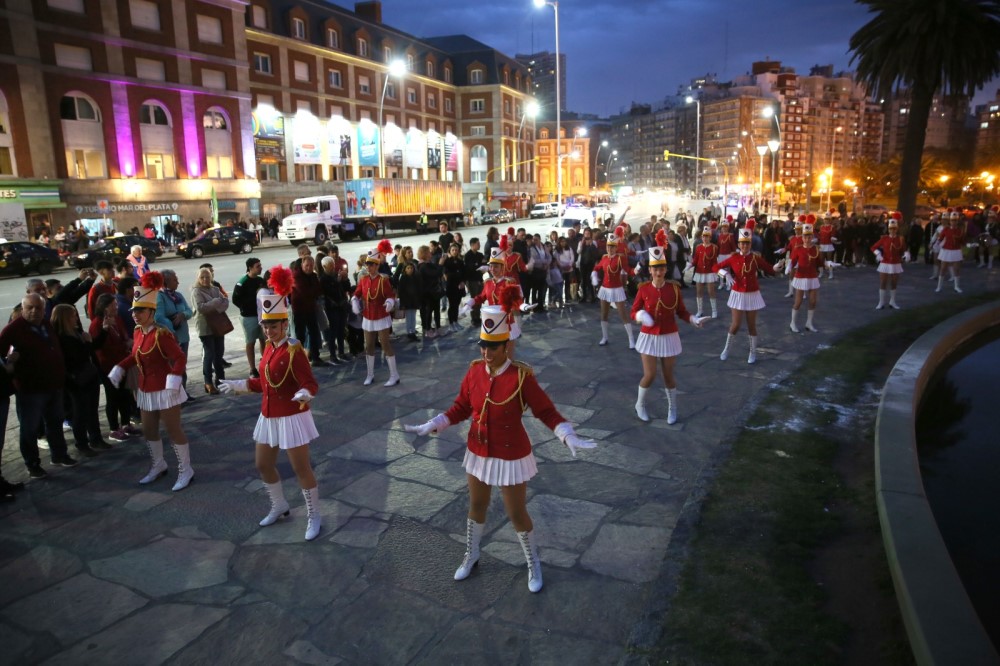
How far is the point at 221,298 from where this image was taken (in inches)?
378

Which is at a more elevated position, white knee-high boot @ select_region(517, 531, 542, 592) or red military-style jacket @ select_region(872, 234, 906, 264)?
→ red military-style jacket @ select_region(872, 234, 906, 264)

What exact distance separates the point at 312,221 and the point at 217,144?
37.0ft

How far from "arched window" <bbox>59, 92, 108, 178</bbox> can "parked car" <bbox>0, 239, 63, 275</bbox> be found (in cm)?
1300

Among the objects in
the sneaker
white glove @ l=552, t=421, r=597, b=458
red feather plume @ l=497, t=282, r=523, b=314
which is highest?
red feather plume @ l=497, t=282, r=523, b=314

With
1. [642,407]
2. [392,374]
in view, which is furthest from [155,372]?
[642,407]

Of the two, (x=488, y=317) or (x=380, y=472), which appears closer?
(x=488, y=317)

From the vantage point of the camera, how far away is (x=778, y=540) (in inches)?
202

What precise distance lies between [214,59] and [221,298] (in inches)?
1530

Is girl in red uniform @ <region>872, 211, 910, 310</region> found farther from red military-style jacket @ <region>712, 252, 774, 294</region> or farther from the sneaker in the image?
the sneaker

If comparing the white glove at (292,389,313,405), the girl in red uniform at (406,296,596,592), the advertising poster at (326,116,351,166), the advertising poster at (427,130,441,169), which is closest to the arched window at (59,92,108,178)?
the advertising poster at (326,116,351,166)

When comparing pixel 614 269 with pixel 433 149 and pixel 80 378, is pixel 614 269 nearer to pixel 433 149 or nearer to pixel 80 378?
pixel 80 378

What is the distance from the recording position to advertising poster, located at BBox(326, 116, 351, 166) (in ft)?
177

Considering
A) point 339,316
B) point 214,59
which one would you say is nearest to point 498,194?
point 214,59

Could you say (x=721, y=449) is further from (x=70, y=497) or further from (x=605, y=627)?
(x=70, y=497)
